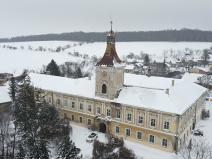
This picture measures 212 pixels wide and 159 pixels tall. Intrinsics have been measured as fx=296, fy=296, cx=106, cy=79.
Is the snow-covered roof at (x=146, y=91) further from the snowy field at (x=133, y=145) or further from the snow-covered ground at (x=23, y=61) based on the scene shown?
the snow-covered ground at (x=23, y=61)

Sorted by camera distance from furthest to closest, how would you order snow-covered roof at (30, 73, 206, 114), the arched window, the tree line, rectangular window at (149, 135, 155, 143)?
1. the arched window
2. rectangular window at (149, 135, 155, 143)
3. snow-covered roof at (30, 73, 206, 114)
4. the tree line

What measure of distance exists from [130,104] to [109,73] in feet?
19.9

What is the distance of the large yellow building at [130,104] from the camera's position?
43406 mm

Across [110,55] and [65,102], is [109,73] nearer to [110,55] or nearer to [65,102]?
[110,55]

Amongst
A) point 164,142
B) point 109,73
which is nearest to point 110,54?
point 109,73

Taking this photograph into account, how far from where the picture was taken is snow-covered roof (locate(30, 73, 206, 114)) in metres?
44.0

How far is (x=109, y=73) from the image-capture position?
4759 cm

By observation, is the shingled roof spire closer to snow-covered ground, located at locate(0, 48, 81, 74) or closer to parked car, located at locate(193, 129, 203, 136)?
parked car, located at locate(193, 129, 203, 136)

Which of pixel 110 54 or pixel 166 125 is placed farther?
pixel 110 54

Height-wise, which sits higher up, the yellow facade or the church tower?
the church tower

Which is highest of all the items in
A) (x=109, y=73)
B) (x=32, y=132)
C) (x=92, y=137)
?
(x=109, y=73)

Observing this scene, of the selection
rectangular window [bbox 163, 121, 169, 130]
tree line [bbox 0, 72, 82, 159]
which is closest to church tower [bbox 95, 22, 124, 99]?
rectangular window [bbox 163, 121, 169, 130]

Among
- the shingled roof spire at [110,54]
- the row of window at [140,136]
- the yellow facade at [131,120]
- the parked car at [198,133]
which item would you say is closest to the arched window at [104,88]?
the yellow facade at [131,120]

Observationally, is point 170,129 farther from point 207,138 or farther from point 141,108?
point 207,138
